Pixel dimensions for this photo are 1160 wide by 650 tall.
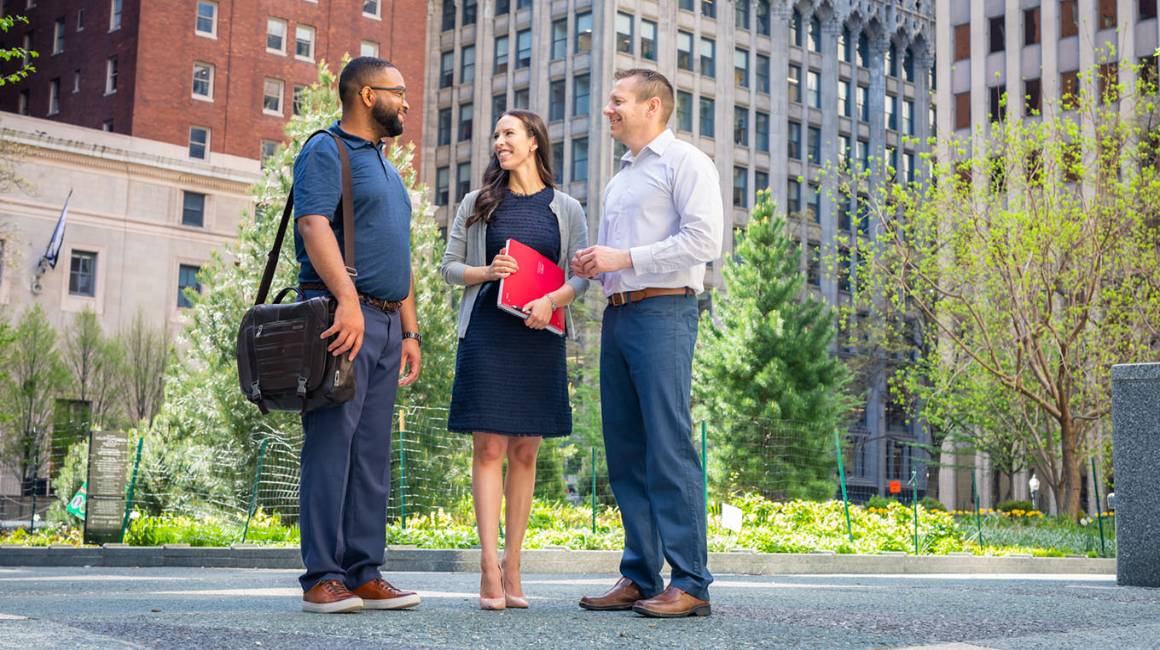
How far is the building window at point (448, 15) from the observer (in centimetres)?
7125

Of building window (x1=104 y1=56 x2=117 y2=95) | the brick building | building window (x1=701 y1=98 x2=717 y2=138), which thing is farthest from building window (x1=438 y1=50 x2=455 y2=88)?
building window (x1=104 y1=56 x2=117 y2=95)

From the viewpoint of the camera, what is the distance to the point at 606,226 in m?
5.86

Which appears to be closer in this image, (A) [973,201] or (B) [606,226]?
(B) [606,226]

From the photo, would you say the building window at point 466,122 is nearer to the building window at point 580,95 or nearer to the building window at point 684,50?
the building window at point 580,95

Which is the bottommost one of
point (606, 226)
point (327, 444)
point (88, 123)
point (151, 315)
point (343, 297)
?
point (327, 444)

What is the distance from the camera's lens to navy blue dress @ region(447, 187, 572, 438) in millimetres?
5676

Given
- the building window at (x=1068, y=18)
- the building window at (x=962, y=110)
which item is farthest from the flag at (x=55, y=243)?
the building window at (x=1068, y=18)

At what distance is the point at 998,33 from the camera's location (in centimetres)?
5616

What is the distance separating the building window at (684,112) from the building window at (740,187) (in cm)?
375

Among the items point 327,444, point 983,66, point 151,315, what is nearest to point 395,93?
point 327,444

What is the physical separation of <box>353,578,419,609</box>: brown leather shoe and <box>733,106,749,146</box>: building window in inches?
2574

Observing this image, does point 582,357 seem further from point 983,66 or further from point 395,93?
point 395,93

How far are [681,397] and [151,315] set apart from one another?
48359 mm

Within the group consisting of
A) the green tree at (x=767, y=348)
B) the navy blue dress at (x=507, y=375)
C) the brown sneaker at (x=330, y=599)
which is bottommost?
the brown sneaker at (x=330, y=599)
